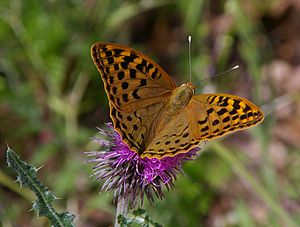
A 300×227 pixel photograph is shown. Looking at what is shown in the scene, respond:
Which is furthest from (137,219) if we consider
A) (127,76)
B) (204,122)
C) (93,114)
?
(93,114)

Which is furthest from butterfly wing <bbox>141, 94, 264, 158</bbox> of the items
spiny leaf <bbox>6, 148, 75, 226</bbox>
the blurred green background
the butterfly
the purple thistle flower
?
the blurred green background

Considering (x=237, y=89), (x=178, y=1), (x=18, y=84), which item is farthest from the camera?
(x=237, y=89)

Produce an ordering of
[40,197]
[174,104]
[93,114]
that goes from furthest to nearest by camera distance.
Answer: [93,114]
[174,104]
[40,197]

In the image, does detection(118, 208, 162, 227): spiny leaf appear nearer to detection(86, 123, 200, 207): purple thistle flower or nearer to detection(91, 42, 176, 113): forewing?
detection(86, 123, 200, 207): purple thistle flower

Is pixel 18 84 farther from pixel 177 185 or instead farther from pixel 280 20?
pixel 280 20

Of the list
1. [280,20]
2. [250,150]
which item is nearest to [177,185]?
[250,150]

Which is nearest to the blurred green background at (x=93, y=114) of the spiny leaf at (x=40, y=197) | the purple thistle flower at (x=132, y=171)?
the purple thistle flower at (x=132, y=171)

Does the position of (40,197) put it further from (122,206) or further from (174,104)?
(174,104)
